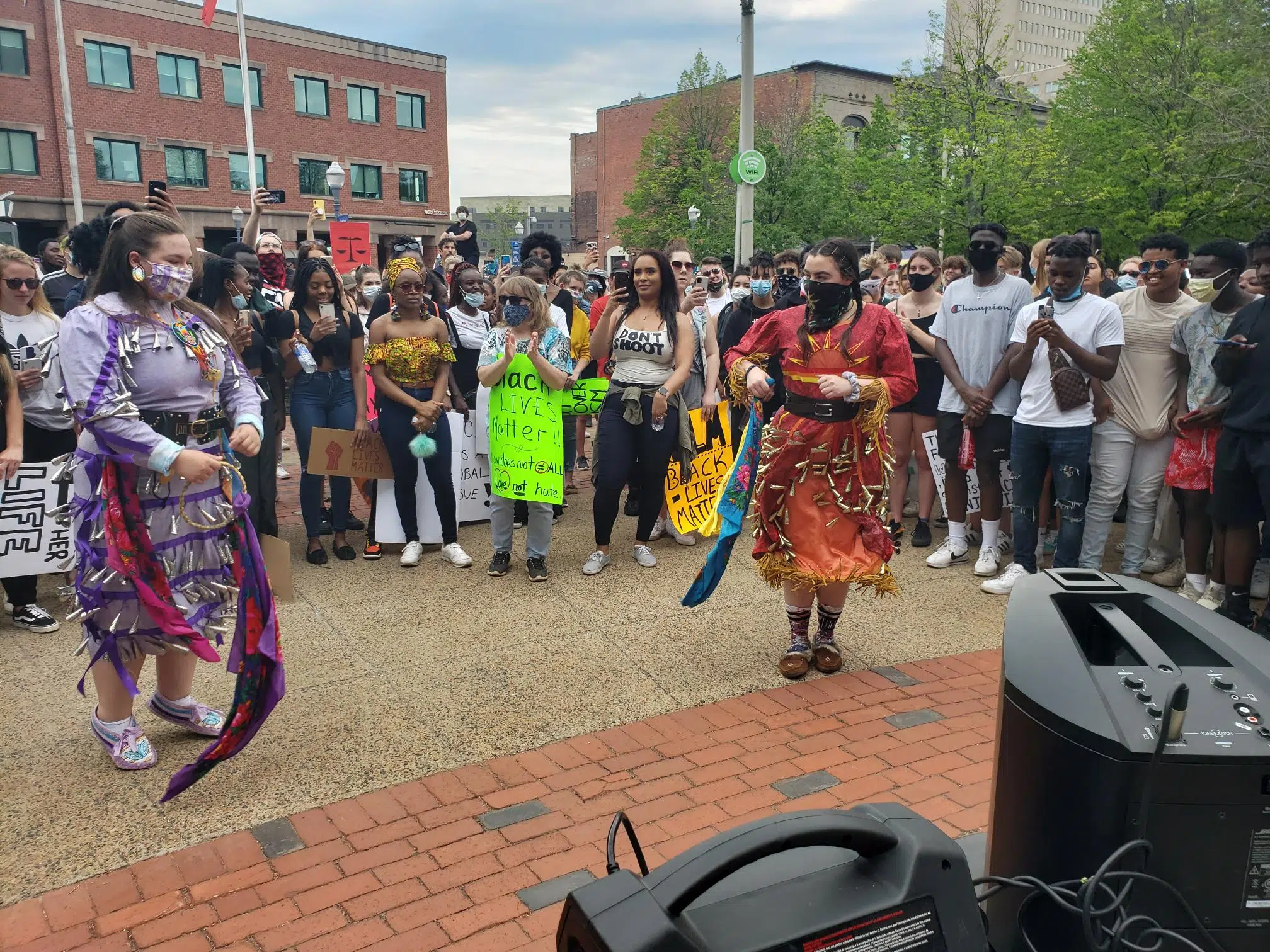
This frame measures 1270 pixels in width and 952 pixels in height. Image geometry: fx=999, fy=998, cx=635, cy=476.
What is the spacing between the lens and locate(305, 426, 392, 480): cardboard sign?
6648mm

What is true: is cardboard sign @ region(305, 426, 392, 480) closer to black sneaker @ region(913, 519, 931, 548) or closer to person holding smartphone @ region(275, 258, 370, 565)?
person holding smartphone @ region(275, 258, 370, 565)

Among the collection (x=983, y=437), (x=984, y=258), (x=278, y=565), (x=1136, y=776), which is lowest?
(x=278, y=565)

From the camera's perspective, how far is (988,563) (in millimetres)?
6633

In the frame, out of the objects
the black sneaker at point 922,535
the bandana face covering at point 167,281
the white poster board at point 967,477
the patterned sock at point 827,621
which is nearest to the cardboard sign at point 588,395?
the white poster board at point 967,477

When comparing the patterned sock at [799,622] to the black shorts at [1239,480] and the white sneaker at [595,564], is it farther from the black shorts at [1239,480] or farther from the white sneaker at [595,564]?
the black shorts at [1239,480]

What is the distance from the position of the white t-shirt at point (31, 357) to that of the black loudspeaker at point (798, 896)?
5.32 metres

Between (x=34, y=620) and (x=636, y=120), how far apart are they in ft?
212

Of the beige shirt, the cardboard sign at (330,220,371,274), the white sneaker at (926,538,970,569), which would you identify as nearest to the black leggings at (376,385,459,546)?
the white sneaker at (926,538,970,569)

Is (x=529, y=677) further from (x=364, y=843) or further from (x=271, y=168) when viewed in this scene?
(x=271, y=168)

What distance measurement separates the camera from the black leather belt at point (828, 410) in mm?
4715

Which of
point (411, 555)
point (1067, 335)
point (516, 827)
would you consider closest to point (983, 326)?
point (1067, 335)

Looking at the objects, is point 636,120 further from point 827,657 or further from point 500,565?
point 827,657

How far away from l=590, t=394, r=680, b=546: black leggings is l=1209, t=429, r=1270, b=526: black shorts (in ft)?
10.5

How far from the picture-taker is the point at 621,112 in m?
66.5
